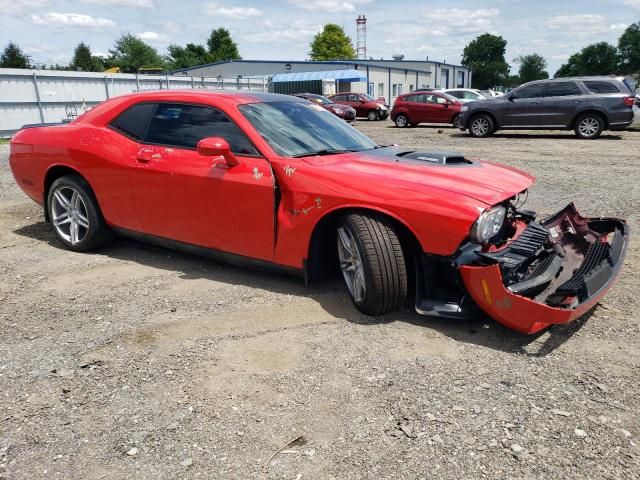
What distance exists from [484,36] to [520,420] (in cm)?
12727

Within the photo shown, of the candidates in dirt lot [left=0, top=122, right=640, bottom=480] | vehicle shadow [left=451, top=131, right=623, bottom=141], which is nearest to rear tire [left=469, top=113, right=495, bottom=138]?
vehicle shadow [left=451, top=131, right=623, bottom=141]

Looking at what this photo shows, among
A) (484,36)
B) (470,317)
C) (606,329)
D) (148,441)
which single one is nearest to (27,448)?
(148,441)

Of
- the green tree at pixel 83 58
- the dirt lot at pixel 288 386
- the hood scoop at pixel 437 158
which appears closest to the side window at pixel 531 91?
the dirt lot at pixel 288 386

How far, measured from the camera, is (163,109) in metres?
4.55

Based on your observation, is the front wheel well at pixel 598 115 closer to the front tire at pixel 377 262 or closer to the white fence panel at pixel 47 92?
the white fence panel at pixel 47 92

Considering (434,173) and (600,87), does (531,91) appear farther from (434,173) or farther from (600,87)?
(434,173)

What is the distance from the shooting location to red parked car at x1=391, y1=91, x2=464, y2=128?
20.0 metres

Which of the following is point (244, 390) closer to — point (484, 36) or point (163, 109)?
point (163, 109)

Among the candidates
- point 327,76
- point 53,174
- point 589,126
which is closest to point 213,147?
point 53,174

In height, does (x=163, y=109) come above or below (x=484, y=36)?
below

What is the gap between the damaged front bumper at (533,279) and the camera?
303cm

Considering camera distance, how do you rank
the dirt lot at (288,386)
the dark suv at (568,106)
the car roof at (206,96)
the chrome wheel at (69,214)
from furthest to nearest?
the dark suv at (568,106), the chrome wheel at (69,214), the car roof at (206,96), the dirt lot at (288,386)

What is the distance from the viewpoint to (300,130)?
426 cm

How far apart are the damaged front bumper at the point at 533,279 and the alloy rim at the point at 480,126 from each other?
1258 cm
